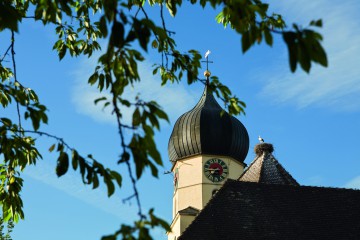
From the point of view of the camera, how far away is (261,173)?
25.2 m

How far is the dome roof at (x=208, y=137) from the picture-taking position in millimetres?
31422

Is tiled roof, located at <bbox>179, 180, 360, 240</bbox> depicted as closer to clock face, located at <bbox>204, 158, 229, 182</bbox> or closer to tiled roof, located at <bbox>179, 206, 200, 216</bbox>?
tiled roof, located at <bbox>179, 206, 200, 216</bbox>

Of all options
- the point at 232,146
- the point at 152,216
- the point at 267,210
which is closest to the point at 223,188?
the point at 267,210

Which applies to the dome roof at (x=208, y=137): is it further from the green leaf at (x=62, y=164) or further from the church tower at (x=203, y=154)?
the green leaf at (x=62, y=164)

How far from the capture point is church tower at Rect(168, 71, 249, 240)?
3050cm

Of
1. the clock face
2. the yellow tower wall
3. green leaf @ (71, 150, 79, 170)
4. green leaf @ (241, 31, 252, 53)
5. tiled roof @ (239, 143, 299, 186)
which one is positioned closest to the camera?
green leaf @ (241, 31, 252, 53)

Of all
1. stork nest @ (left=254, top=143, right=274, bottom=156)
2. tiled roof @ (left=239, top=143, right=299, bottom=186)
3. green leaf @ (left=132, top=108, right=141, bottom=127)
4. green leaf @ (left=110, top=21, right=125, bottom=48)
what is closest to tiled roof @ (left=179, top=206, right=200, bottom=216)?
tiled roof @ (left=239, top=143, right=299, bottom=186)

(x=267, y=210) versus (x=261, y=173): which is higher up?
(x=261, y=173)

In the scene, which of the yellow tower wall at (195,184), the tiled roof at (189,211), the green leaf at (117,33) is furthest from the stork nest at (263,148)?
the green leaf at (117,33)

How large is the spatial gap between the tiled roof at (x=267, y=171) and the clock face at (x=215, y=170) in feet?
13.6

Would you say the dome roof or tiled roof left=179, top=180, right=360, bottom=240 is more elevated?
the dome roof

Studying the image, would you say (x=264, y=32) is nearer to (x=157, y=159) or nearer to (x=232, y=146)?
(x=157, y=159)

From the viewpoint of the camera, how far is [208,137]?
104 ft

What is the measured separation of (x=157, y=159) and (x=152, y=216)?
36 cm
